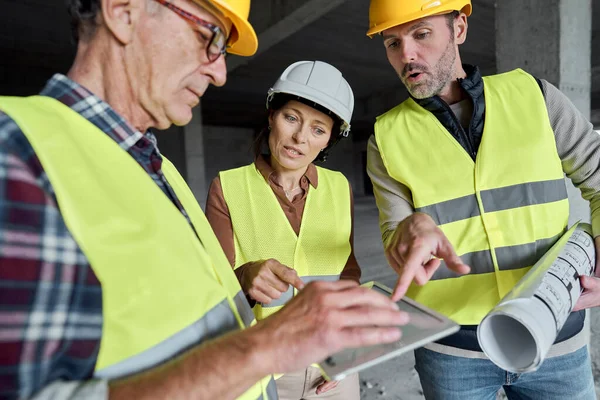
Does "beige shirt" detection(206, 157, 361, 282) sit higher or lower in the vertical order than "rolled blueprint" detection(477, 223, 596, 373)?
higher

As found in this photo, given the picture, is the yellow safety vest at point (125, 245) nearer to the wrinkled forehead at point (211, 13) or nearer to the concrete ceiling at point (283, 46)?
the wrinkled forehead at point (211, 13)

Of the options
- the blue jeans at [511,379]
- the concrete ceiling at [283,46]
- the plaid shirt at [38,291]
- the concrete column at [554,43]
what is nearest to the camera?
the plaid shirt at [38,291]

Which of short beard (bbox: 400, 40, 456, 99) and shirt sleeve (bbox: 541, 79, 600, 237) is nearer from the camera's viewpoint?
shirt sleeve (bbox: 541, 79, 600, 237)

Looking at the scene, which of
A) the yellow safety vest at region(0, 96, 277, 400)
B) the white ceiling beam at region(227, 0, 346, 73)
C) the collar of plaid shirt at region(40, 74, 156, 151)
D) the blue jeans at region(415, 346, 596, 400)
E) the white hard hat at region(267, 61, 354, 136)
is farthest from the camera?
the white ceiling beam at region(227, 0, 346, 73)

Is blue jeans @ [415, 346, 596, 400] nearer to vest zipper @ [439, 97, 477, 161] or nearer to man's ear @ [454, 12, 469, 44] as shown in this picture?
vest zipper @ [439, 97, 477, 161]

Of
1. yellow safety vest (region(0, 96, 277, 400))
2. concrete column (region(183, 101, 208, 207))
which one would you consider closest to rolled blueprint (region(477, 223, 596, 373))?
yellow safety vest (region(0, 96, 277, 400))

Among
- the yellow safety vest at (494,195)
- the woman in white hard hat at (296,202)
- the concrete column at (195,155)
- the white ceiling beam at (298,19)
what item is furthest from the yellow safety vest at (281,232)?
the concrete column at (195,155)

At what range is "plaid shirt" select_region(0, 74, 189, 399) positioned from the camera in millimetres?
576

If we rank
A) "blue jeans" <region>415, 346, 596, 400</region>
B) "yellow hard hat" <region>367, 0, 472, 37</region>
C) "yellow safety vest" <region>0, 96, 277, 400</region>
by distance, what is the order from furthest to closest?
"yellow hard hat" <region>367, 0, 472, 37</region> → "blue jeans" <region>415, 346, 596, 400</region> → "yellow safety vest" <region>0, 96, 277, 400</region>

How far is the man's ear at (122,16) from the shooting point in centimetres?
87

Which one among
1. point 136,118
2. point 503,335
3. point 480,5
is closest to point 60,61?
point 480,5

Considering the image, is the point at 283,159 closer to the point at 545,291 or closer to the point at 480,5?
the point at 545,291

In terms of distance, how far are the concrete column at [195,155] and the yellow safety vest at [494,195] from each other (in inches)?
391

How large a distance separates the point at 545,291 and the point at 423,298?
0.65 m
